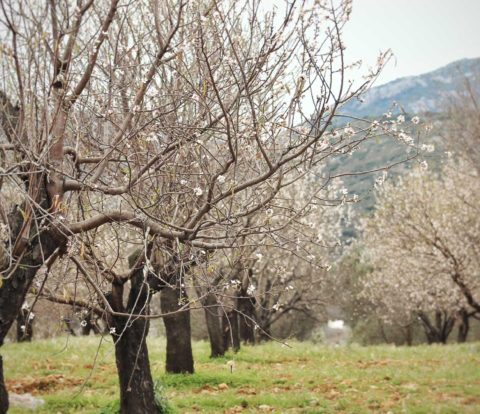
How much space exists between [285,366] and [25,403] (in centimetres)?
712

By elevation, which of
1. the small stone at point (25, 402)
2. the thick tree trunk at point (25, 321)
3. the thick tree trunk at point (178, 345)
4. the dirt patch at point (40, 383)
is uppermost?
the thick tree trunk at point (25, 321)

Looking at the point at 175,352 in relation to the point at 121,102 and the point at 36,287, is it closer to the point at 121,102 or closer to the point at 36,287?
the point at 36,287

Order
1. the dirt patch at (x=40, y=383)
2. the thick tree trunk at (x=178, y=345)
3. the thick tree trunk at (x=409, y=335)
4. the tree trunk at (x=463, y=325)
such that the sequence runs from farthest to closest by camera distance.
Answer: the thick tree trunk at (x=409, y=335)
the tree trunk at (x=463, y=325)
the thick tree trunk at (x=178, y=345)
the dirt patch at (x=40, y=383)

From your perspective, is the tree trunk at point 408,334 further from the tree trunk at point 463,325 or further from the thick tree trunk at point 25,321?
the thick tree trunk at point 25,321

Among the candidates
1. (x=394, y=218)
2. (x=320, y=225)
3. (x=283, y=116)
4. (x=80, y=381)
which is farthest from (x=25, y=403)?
(x=394, y=218)

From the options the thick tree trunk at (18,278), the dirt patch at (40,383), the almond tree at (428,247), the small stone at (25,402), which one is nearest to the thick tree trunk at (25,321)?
the thick tree trunk at (18,278)

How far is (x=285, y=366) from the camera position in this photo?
50.0ft

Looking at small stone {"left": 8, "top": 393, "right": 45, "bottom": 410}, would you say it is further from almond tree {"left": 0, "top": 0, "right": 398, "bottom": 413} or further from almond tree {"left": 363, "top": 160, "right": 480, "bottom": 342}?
almond tree {"left": 363, "top": 160, "right": 480, "bottom": 342}

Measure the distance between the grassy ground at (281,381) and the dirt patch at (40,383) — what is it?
20 millimetres

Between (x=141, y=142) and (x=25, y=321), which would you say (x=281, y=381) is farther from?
(x=141, y=142)

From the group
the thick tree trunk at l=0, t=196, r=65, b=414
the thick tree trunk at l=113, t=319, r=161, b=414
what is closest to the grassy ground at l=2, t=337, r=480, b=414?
the thick tree trunk at l=113, t=319, r=161, b=414

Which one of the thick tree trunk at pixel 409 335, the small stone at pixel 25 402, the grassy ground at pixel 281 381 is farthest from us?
the thick tree trunk at pixel 409 335

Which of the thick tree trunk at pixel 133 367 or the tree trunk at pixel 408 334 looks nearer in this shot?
the thick tree trunk at pixel 133 367

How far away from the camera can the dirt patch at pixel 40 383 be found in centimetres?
1189
